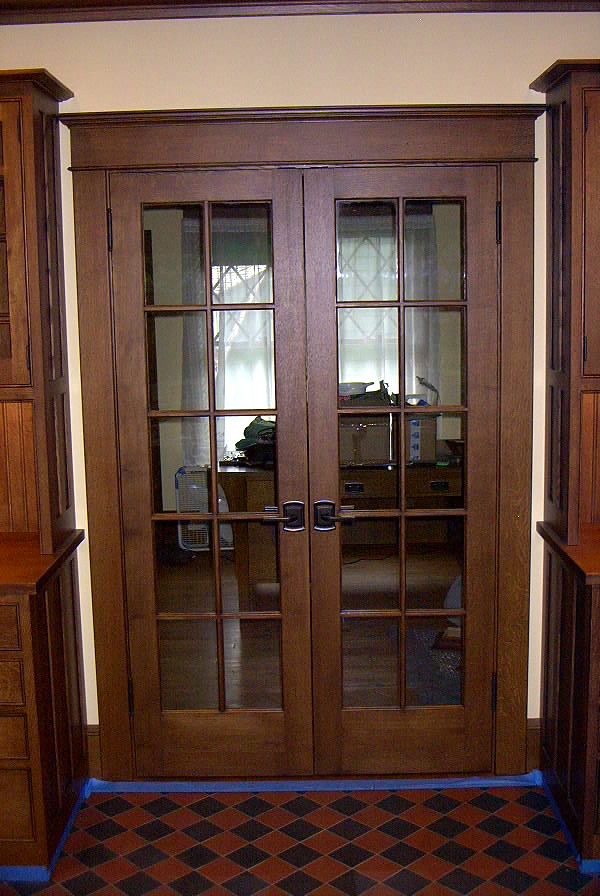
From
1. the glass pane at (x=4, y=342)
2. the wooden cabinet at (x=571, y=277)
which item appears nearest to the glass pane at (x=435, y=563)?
the wooden cabinet at (x=571, y=277)

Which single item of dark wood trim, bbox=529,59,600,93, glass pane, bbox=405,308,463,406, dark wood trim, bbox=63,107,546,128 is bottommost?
glass pane, bbox=405,308,463,406

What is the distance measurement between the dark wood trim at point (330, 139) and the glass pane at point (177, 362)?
1.73 ft

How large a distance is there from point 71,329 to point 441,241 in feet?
4.35

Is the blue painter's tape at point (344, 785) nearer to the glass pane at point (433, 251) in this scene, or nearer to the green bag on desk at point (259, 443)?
the green bag on desk at point (259, 443)

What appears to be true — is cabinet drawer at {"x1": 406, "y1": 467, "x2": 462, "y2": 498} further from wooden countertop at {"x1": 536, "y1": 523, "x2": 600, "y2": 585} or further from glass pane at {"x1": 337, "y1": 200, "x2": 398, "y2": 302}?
glass pane at {"x1": 337, "y1": 200, "x2": 398, "y2": 302}

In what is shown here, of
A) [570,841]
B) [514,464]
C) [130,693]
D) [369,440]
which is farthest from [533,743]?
[130,693]

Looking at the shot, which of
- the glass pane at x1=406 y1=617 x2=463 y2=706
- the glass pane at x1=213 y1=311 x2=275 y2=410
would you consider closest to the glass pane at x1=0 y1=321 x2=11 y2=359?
the glass pane at x1=213 y1=311 x2=275 y2=410

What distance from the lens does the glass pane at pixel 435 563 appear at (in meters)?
3.23

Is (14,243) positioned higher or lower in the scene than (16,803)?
higher

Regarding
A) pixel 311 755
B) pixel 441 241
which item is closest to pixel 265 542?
Result: pixel 311 755

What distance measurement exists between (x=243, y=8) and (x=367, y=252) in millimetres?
904

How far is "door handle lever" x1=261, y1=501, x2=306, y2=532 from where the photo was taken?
3205 millimetres

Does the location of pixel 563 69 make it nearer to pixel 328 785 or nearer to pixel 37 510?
pixel 37 510

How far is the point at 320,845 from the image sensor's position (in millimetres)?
2949
